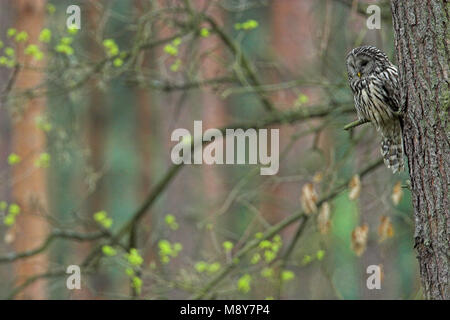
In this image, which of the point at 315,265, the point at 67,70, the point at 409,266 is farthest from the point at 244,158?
the point at 409,266

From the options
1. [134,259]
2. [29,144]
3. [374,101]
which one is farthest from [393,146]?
[29,144]

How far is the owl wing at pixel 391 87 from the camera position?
5.34m

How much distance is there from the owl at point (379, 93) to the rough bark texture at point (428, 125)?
1000 millimetres

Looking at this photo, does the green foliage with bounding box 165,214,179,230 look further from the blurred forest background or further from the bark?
the bark

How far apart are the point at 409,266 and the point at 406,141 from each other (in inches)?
558

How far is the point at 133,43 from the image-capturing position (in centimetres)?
841

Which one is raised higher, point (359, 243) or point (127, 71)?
point (127, 71)

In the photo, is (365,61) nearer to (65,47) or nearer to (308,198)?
(308,198)

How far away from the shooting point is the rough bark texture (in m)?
4.12

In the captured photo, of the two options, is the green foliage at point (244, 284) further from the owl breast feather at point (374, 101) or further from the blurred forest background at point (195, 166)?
the owl breast feather at point (374, 101)

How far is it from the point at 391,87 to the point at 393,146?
455 millimetres

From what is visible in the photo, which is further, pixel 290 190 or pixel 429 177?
pixel 290 190

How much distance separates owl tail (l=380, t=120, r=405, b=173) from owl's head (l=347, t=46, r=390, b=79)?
1.26ft

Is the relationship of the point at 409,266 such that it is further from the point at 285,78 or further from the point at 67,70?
the point at 67,70
